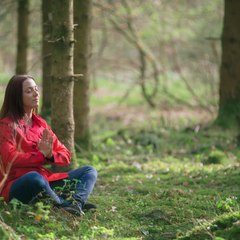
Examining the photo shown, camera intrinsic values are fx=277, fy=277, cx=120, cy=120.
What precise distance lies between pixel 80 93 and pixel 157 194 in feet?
8.48

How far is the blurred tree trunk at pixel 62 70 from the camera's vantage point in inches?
140

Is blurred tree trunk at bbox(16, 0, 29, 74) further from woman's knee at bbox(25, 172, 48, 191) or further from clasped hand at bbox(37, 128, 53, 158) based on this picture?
woman's knee at bbox(25, 172, 48, 191)

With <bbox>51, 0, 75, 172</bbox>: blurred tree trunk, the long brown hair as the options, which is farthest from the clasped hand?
<bbox>51, 0, 75, 172</bbox>: blurred tree trunk

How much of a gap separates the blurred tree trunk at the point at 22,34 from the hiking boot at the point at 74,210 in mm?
5847

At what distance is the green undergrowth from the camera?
101 inches

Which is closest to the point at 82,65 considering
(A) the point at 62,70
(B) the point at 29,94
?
(A) the point at 62,70

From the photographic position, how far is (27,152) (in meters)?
2.83

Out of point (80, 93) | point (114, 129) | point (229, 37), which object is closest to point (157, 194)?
point (80, 93)

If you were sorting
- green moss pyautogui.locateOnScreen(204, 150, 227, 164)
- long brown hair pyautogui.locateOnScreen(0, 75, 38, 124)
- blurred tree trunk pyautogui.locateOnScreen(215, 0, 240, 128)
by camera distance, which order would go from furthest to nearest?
blurred tree trunk pyautogui.locateOnScreen(215, 0, 240, 128) → green moss pyautogui.locateOnScreen(204, 150, 227, 164) → long brown hair pyautogui.locateOnScreen(0, 75, 38, 124)

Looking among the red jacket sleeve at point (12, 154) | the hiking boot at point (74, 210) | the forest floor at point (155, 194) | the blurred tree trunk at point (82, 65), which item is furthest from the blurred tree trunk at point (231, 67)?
the red jacket sleeve at point (12, 154)

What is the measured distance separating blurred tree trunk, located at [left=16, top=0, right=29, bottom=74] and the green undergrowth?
131 inches

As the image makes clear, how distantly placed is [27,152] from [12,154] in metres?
0.19

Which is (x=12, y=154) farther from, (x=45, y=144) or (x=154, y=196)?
(x=154, y=196)

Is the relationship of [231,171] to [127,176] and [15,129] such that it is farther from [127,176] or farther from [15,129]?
[15,129]
